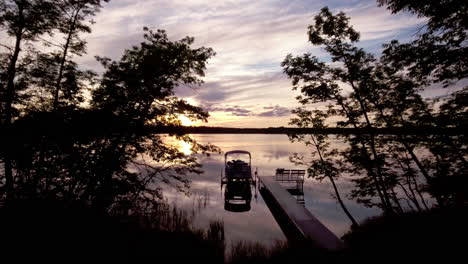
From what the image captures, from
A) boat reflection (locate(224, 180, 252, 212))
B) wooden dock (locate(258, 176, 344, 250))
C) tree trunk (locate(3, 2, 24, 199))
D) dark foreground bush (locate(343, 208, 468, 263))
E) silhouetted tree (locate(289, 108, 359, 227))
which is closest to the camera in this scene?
dark foreground bush (locate(343, 208, 468, 263))

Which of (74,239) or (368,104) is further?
(368,104)

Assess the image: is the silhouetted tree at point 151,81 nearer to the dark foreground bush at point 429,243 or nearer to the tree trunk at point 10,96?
the tree trunk at point 10,96

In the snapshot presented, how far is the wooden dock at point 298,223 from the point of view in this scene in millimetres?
10143

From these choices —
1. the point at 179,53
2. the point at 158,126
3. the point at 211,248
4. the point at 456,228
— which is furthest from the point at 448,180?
the point at 179,53

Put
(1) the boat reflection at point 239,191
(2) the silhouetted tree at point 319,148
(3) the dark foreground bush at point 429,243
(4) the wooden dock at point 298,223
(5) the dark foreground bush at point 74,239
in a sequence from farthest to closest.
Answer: (1) the boat reflection at point 239,191 → (2) the silhouetted tree at point 319,148 → (4) the wooden dock at point 298,223 → (3) the dark foreground bush at point 429,243 → (5) the dark foreground bush at point 74,239

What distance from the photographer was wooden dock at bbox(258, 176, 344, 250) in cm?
1014

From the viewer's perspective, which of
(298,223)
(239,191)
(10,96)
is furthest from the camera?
(239,191)

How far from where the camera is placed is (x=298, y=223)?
13.1 meters

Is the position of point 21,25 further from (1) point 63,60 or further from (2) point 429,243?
(2) point 429,243

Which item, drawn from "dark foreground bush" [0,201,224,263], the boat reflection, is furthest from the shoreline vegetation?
the boat reflection

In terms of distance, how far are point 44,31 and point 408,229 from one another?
16859mm

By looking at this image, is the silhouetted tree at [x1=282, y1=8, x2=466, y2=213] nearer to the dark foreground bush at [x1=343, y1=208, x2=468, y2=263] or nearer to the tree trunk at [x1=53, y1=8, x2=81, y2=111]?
the dark foreground bush at [x1=343, y1=208, x2=468, y2=263]

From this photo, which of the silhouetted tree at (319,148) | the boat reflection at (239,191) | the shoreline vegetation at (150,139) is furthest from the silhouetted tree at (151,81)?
the boat reflection at (239,191)

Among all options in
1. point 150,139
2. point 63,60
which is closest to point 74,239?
point 150,139
